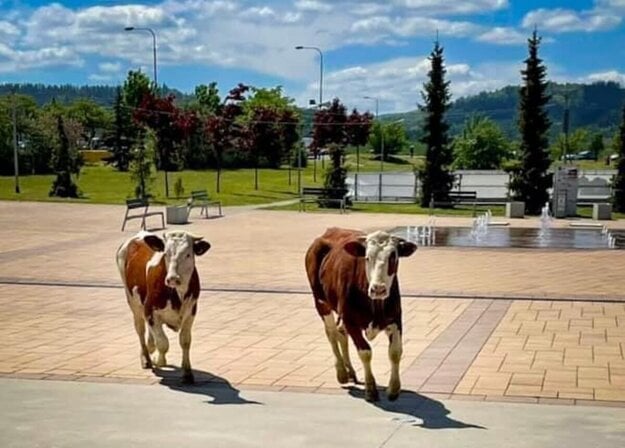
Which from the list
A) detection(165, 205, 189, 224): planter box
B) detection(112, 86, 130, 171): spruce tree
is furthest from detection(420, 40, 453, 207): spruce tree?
detection(112, 86, 130, 171): spruce tree

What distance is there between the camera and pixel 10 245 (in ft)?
68.2

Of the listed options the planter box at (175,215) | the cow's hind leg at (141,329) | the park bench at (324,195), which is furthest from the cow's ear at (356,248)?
the park bench at (324,195)

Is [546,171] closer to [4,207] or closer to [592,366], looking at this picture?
[4,207]

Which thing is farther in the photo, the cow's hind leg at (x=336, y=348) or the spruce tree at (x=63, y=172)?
the spruce tree at (x=63, y=172)

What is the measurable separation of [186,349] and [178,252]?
0.91 meters

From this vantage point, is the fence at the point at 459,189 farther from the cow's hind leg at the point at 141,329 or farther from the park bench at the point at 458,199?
the cow's hind leg at the point at 141,329

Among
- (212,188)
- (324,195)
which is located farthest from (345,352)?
(212,188)

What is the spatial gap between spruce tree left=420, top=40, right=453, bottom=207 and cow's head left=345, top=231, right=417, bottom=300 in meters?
33.7

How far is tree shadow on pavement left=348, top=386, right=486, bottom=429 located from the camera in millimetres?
6696

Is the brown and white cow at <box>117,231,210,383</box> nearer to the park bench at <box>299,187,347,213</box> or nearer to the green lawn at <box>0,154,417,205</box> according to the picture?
the park bench at <box>299,187,347,213</box>

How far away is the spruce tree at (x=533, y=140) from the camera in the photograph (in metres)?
37.6

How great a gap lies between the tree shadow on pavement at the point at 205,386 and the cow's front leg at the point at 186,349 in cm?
7

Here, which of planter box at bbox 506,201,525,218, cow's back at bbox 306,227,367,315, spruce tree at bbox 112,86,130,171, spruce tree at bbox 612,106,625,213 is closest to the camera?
cow's back at bbox 306,227,367,315

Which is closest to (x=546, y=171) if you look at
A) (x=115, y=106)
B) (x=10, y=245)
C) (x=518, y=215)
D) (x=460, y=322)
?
(x=518, y=215)
